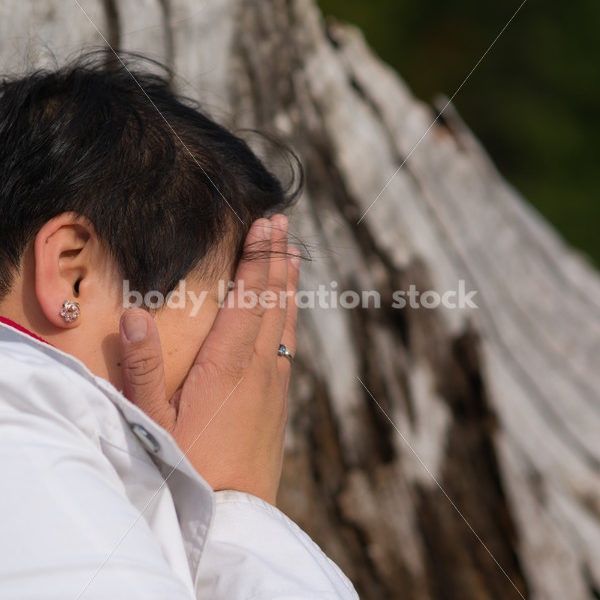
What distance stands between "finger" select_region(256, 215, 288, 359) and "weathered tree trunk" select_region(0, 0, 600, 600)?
38 centimetres

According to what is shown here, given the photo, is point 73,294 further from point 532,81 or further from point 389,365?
point 532,81

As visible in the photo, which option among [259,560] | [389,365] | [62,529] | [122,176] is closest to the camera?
[62,529]

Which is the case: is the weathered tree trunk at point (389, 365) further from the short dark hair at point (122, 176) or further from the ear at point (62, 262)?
the ear at point (62, 262)

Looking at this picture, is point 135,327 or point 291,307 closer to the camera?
point 135,327

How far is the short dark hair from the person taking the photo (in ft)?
2.68

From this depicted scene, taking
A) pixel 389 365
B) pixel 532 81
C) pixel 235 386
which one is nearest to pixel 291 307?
pixel 235 386

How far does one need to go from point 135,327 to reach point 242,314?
161mm

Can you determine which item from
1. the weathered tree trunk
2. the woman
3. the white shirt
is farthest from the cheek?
the weathered tree trunk

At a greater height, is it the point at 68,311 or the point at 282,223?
the point at 282,223

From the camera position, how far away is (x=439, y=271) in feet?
4.72

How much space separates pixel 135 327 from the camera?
0.74 m

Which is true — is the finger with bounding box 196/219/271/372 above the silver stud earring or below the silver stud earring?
above

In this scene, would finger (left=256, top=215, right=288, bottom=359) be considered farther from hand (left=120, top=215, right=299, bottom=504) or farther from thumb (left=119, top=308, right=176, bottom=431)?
thumb (left=119, top=308, right=176, bottom=431)

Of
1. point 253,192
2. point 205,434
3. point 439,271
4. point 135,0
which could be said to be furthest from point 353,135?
point 205,434
